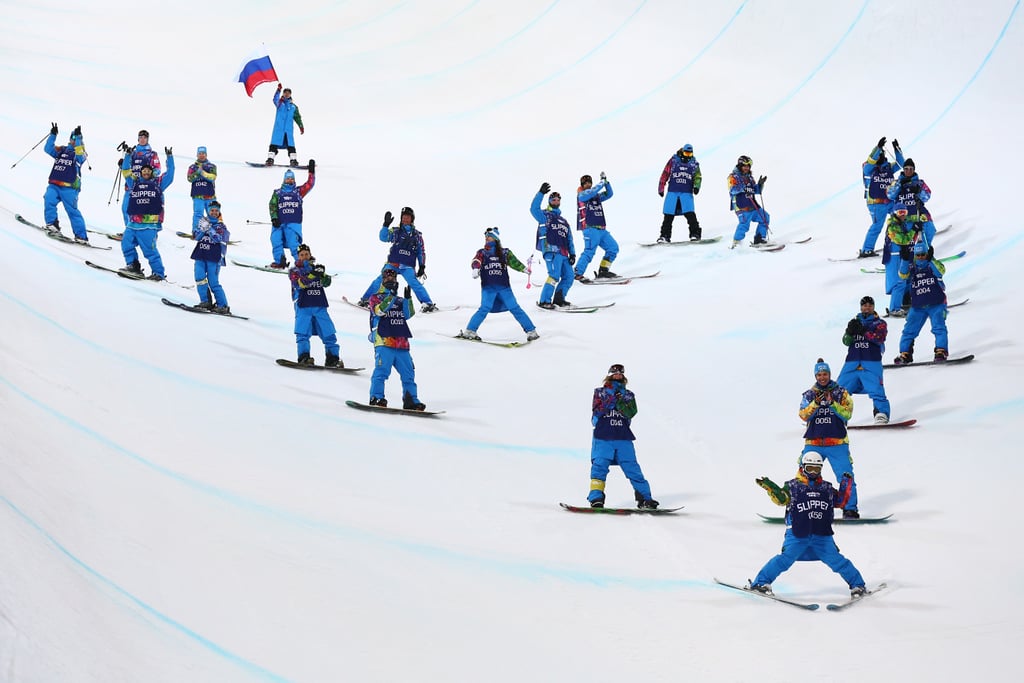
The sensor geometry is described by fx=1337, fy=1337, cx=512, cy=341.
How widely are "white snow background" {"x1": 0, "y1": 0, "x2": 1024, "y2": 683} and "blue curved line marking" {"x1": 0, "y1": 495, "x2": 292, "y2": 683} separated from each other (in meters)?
0.03

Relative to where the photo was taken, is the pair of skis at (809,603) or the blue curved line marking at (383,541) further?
the blue curved line marking at (383,541)

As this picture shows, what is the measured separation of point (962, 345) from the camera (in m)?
13.1

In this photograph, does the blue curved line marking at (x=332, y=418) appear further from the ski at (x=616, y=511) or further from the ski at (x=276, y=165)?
the ski at (x=276, y=165)

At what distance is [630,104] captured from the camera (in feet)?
77.8

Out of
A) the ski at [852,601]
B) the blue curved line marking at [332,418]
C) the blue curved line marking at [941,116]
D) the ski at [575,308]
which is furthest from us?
the blue curved line marking at [941,116]

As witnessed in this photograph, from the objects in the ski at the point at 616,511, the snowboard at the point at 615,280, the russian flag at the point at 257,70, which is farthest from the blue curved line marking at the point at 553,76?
the ski at the point at 616,511

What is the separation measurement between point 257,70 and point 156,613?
51.5 ft

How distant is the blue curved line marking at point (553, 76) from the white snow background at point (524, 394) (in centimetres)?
6

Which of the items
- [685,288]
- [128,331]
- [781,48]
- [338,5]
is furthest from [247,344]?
[338,5]

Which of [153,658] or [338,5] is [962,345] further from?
[338,5]

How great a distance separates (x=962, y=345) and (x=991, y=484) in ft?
10.4

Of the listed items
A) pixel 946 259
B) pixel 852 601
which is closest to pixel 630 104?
pixel 946 259

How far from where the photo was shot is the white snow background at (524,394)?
25.1 feet

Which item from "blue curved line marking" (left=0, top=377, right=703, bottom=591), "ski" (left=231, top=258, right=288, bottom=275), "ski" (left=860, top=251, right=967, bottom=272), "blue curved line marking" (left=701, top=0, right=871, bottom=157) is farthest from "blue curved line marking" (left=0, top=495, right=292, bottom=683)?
"blue curved line marking" (left=701, top=0, right=871, bottom=157)
